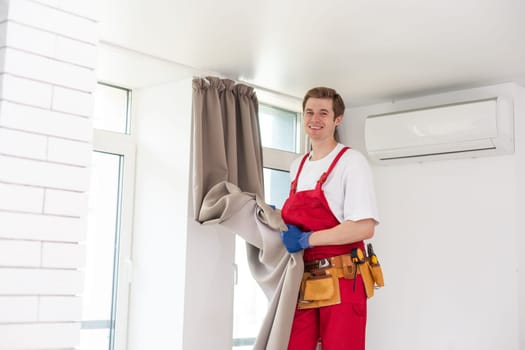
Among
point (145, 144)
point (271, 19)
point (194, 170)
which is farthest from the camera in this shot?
point (145, 144)

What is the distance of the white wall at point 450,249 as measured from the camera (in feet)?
12.5

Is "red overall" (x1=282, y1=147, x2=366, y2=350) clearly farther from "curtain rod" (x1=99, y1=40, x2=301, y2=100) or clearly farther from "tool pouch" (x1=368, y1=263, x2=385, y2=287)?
"curtain rod" (x1=99, y1=40, x2=301, y2=100)

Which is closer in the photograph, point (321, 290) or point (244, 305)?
point (321, 290)

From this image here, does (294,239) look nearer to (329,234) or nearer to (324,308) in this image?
(329,234)

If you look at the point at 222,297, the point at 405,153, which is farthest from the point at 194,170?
the point at 405,153

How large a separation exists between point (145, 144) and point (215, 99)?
0.51 meters

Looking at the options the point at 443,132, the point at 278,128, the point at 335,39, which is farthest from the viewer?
the point at 278,128

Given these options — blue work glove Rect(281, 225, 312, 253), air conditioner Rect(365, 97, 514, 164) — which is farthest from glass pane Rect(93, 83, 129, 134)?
air conditioner Rect(365, 97, 514, 164)

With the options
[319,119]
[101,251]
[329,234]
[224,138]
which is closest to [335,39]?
[319,119]

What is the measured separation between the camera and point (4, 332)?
117 centimetres

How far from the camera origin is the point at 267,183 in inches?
168

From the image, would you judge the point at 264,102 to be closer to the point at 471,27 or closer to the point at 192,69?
the point at 192,69

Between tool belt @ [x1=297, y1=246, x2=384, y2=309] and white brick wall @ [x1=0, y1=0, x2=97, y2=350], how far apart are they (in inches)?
63.3

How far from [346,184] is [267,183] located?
1471mm
